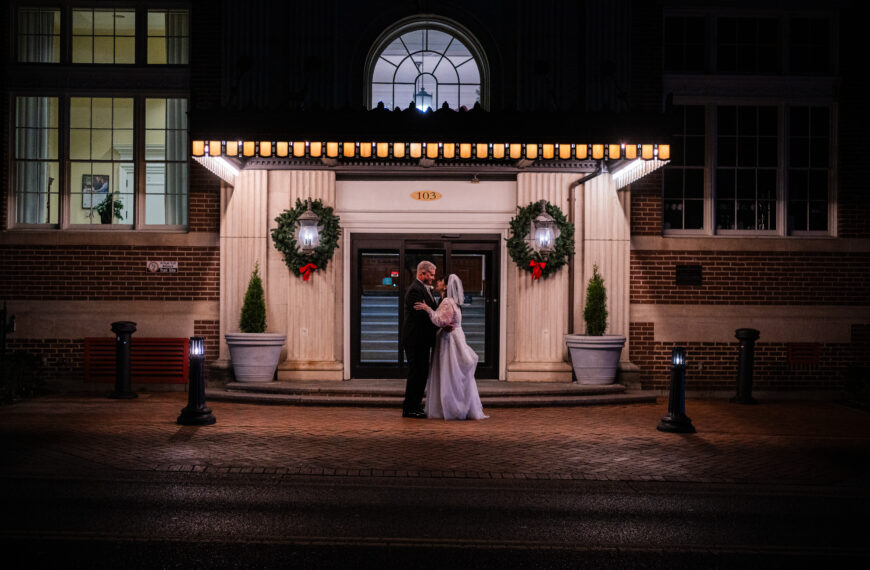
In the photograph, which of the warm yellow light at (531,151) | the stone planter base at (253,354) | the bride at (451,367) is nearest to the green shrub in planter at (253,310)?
the stone planter base at (253,354)

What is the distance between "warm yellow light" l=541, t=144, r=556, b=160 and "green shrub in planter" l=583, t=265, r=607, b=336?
110 inches

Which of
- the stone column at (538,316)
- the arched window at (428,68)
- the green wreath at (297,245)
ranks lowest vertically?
the stone column at (538,316)

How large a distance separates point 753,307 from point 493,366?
15.9 ft

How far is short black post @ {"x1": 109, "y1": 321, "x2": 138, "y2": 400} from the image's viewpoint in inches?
509

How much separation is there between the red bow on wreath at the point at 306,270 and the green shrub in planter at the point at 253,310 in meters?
0.79

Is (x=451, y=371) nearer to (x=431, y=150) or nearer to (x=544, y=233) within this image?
(x=431, y=150)

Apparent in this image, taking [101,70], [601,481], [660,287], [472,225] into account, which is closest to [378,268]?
[472,225]

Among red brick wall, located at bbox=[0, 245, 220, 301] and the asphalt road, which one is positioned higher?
red brick wall, located at bbox=[0, 245, 220, 301]

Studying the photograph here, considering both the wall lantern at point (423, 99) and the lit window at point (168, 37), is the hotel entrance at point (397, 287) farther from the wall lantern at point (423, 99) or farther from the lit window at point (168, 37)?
the lit window at point (168, 37)

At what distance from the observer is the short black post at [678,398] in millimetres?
10398

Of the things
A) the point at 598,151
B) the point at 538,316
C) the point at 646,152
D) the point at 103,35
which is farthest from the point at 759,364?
the point at 103,35

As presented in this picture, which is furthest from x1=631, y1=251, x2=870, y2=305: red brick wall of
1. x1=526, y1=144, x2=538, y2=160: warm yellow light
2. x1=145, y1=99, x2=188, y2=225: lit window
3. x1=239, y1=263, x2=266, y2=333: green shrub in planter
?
x1=145, y1=99, x2=188, y2=225: lit window

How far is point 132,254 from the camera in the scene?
14.1m

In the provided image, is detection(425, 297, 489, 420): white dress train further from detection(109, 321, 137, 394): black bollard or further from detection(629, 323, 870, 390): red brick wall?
detection(109, 321, 137, 394): black bollard
